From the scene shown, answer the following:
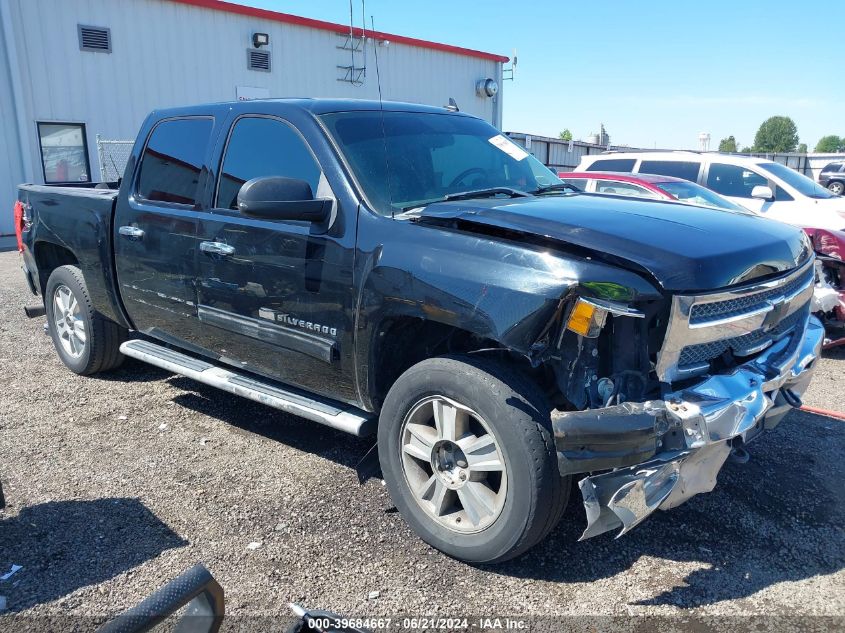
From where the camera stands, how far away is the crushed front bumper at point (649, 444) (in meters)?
2.48

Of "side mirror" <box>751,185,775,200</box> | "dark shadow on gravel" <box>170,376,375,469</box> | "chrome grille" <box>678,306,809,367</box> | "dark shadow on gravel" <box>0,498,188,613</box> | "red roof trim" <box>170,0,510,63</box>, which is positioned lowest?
"dark shadow on gravel" <box>170,376,375,469</box>

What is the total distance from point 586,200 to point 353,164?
1.21 meters

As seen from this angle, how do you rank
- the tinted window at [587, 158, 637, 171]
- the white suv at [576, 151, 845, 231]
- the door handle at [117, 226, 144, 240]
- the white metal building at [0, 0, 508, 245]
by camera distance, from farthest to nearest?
the white metal building at [0, 0, 508, 245], the tinted window at [587, 158, 637, 171], the white suv at [576, 151, 845, 231], the door handle at [117, 226, 144, 240]

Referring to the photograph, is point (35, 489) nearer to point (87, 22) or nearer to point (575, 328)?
point (575, 328)

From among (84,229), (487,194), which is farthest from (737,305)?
(84,229)

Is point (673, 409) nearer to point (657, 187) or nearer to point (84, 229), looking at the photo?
point (84, 229)

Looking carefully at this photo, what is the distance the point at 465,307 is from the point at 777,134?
3949 inches

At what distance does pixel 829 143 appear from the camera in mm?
85000

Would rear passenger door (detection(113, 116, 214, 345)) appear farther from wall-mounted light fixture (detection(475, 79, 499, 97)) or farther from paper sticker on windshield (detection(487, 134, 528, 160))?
wall-mounted light fixture (detection(475, 79, 499, 97))

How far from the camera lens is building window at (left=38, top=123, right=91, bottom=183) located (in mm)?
14925

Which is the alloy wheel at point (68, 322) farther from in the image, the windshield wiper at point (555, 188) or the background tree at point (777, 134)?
the background tree at point (777, 134)

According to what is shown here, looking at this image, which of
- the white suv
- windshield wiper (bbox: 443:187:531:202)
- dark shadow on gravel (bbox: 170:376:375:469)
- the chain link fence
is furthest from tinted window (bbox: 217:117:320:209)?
the chain link fence

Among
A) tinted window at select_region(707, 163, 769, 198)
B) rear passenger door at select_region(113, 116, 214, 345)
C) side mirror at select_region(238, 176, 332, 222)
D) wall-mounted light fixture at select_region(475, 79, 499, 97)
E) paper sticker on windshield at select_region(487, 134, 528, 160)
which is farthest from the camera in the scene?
wall-mounted light fixture at select_region(475, 79, 499, 97)

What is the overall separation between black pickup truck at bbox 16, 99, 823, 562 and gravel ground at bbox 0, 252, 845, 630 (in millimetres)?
272
